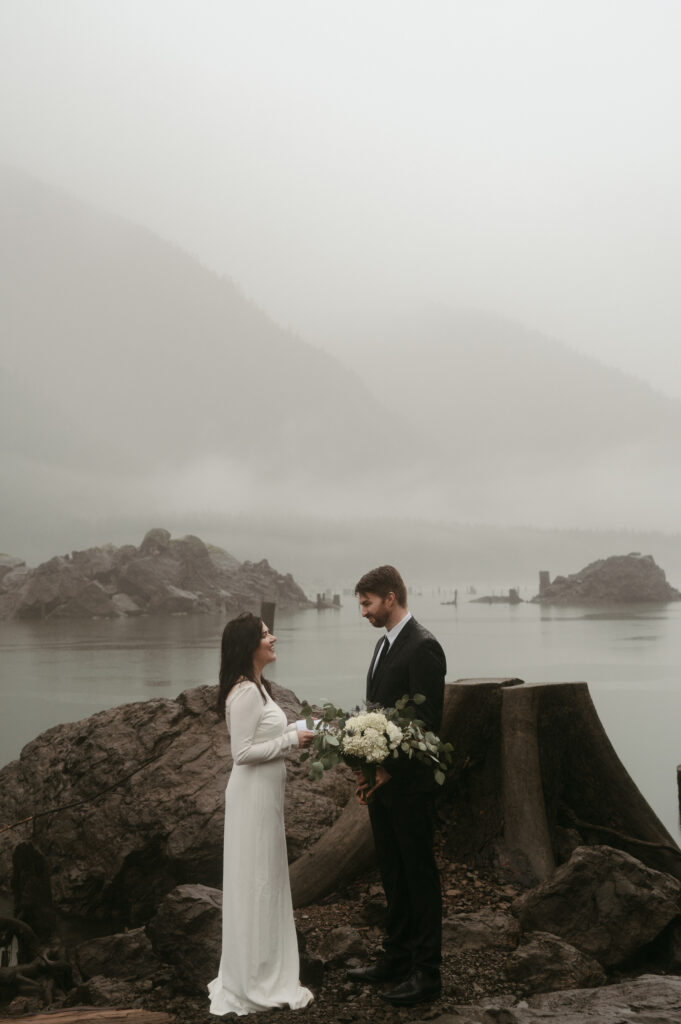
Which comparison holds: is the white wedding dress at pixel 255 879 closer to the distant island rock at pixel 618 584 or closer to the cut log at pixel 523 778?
the cut log at pixel 523 778

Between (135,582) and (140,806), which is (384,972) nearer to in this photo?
(140,806)

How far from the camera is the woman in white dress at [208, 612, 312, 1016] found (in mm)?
3994

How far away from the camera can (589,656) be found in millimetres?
19453

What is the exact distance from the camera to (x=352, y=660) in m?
18.0

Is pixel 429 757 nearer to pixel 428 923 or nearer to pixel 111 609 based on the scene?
pixel 428 923

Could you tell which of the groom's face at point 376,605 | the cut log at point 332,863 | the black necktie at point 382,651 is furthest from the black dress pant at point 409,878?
the cut log at point 332,863

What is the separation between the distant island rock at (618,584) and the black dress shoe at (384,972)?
→ 1724 cm

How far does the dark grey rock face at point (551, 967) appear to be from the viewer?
4258 mm

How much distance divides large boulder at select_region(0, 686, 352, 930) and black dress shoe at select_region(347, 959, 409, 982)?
2.13 m

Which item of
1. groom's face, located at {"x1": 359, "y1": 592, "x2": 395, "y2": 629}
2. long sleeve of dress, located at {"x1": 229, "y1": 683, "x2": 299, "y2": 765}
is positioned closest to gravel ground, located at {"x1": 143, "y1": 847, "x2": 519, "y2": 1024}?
long sleeve of dress, located at {"x1": 229, "y1": 683, "x2": 299, "y2": 765}

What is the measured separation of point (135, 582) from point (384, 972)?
14.0m

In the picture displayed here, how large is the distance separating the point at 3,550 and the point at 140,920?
10.8 meters

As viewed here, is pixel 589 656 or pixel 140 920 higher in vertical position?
pixel 589 656

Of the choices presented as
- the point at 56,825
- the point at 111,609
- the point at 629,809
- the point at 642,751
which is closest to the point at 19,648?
the point at 111,609
